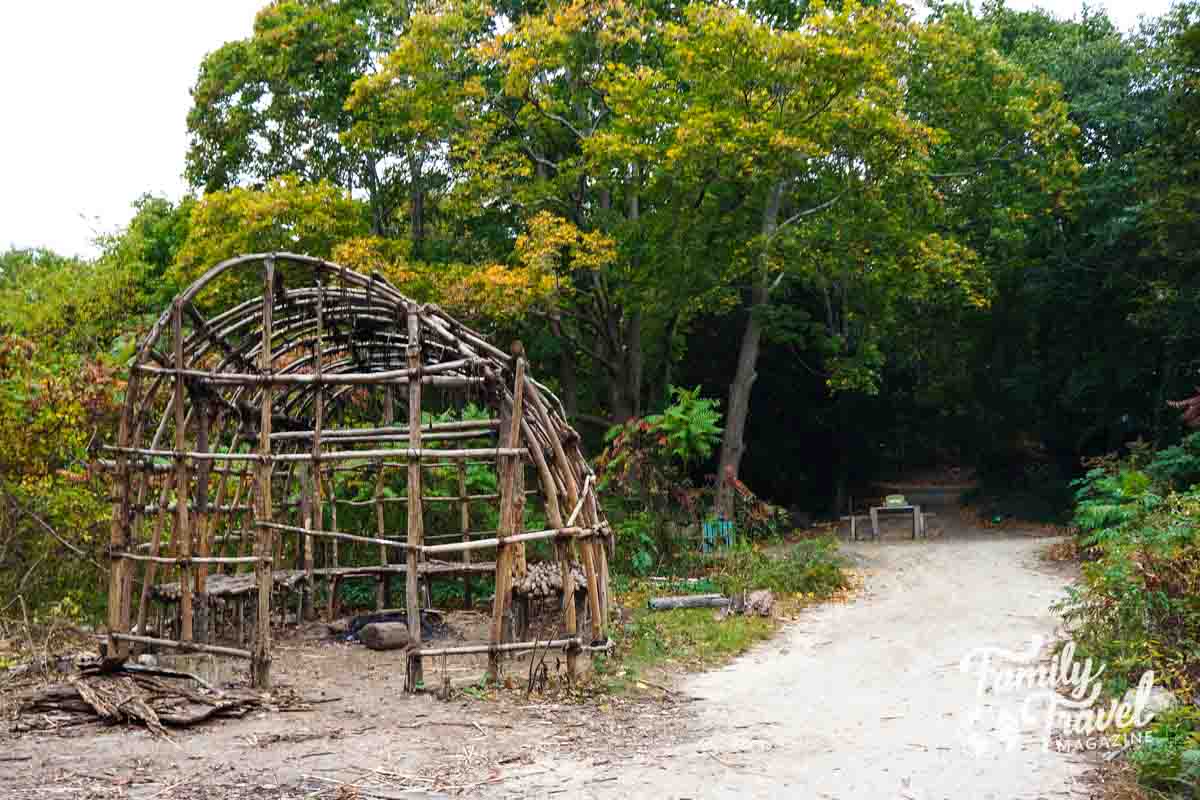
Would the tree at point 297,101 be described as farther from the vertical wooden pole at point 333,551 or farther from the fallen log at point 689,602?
the fallen log at point 689,602

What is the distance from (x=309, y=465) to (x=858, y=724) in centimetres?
772

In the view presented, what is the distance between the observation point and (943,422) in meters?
29.6

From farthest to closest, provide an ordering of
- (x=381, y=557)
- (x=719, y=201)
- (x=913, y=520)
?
(x=913, y=520) → (x=719, y=201) → (x=381, y=557)

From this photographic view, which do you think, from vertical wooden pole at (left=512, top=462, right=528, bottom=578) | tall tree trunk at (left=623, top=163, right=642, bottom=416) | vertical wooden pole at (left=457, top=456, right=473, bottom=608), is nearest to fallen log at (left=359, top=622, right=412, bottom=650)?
vertical wooden pole at (left=512, top=462, right=528, bottom=578)

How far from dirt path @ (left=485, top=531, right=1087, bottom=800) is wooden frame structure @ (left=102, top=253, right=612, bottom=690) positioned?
1.75 metres

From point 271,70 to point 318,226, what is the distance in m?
3.97

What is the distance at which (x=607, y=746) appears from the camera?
25.0 ft

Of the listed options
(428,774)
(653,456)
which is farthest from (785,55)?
(428,774)

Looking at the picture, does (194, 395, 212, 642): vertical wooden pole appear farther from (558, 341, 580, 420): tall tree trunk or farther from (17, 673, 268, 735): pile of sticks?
(558, 341, 580, 420): tall tree trunk

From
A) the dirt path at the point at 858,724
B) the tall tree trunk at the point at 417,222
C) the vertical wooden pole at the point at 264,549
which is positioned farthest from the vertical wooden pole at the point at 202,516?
the tall tree trunk at the point at 417,222

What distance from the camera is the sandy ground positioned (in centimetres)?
662

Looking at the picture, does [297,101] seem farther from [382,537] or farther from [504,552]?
[504,552]

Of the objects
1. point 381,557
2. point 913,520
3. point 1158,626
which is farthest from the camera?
point 913,520

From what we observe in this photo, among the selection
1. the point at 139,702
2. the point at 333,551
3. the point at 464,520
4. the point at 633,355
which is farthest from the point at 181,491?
the point at 633,355
